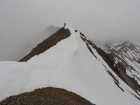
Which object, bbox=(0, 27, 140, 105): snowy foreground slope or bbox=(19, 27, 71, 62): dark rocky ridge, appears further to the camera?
bbox=(19, 27, 71, 62): dark rocky ridge

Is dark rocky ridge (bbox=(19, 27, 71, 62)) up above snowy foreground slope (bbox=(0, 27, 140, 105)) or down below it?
above

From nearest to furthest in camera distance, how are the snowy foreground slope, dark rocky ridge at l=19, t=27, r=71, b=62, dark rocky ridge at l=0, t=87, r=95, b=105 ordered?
dark rocky ridge at l=0, t=87, r=95, b=105
the snowy foreground slope
dark rocky ridge at l=19, t=27, r=71, b=62

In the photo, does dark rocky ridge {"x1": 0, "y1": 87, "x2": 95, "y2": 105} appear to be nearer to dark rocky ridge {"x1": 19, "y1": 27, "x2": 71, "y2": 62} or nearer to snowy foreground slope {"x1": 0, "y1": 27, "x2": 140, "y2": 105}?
snowy foreground slope {"x1": 0, "y1": 27, "x2": 140, "y2": 105}

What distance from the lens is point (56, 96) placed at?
1808 cm

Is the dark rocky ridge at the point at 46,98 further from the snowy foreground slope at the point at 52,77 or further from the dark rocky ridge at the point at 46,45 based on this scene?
the dark rocky ridge at the point at 46,45

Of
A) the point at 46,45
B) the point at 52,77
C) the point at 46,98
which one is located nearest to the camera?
the point at 46,98

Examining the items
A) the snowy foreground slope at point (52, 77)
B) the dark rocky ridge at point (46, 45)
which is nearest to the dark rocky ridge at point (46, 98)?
the snowy foreground slope at point (52, 77)

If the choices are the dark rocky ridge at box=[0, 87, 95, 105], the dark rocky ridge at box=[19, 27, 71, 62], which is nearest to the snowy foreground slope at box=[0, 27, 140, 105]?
the dark rocky ridge at box=[0, 87, 95, 105]

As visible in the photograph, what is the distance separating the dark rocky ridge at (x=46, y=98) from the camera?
1620 cm

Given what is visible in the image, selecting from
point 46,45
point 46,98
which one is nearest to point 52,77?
point 46,98

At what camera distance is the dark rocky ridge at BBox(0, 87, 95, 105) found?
53.2 ft

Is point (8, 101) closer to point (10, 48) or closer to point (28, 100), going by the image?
point (28, 100)

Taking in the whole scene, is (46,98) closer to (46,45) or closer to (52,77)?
(52,77)

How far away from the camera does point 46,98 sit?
17.2m
